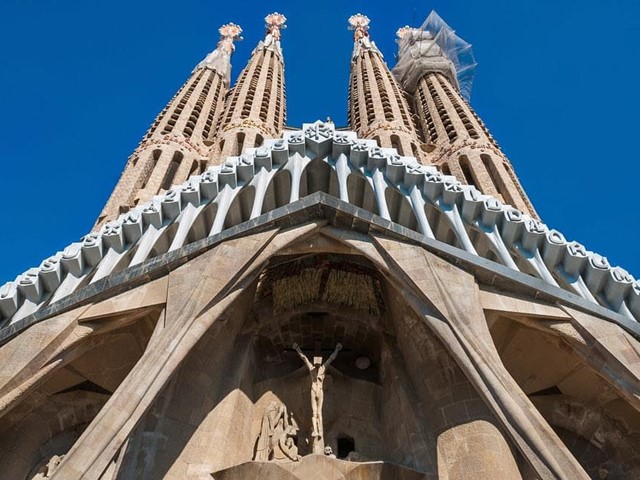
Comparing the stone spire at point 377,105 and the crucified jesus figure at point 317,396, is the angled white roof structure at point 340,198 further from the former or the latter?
the stone spire at point 377,105

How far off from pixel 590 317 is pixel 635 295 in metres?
0.80

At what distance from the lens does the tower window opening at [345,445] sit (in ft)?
29.3

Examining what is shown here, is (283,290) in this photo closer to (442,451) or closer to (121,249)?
(121,249)

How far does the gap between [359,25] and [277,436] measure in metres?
26.8

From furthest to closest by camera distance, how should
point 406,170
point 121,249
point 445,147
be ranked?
point 445,147
point 406,170
point 121,249

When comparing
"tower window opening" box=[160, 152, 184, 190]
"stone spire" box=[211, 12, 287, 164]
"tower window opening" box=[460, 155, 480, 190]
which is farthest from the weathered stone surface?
"stone spire" box=[211, 12, 287, 164]

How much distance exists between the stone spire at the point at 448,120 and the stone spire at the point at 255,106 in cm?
474

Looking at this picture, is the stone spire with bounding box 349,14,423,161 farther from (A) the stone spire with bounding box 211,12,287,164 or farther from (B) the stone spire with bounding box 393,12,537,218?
(A) the stone spire with bounding box 211,12,287,164

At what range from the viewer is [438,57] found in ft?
79.9

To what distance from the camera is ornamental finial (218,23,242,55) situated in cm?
2948

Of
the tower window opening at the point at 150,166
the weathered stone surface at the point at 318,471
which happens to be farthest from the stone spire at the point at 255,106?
the weathered stone surface at the point at 318,471

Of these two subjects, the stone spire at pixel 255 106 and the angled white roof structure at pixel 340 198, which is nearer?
the angled white roof structure at pixel 340 198

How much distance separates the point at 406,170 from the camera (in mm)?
9227

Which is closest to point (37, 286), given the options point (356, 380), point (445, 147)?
point (356, 380)
